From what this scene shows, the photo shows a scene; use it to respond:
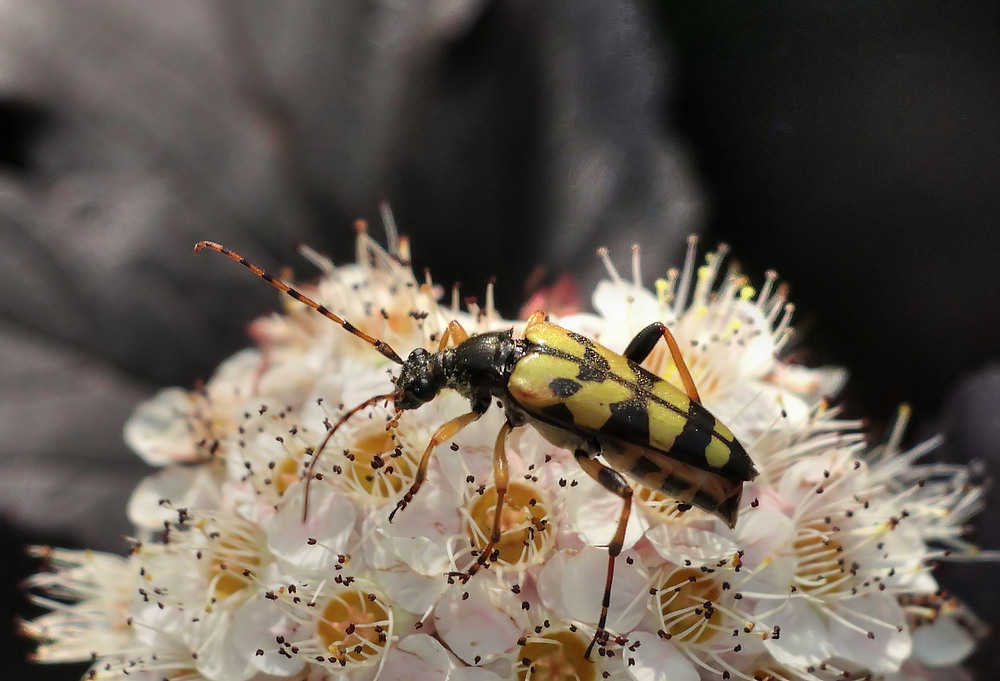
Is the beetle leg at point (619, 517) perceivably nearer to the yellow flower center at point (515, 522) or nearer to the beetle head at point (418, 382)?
the yellow flower center at point (515, 522)

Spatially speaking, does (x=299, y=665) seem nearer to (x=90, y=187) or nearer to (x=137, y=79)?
(x=90, y=187)

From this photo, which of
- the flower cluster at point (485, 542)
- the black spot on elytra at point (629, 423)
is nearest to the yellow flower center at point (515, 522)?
the flower cluster at point (485, 542)

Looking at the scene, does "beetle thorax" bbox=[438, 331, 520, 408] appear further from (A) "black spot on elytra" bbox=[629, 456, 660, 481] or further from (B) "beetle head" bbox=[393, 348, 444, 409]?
(A) "black spot on elytra" bbox=[629, 456, 660, 481]

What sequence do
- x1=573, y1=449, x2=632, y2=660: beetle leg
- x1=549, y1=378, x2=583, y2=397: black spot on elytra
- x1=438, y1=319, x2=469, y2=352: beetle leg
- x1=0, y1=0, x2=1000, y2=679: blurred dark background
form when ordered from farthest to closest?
x1=0, y1=0, x2=1000, y2=679: blurred dark background → x1=438, y1=319, x2=469, y2=352: beetle leg → x1=549, y1=378, x2=583, y2=397: black spot on elytra → x1=573, y1=449, x2=632, y2=660: beetle leg

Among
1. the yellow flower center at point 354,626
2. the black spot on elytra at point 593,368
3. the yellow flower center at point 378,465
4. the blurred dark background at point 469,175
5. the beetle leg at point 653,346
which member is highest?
the blurred dark background at point 469,175

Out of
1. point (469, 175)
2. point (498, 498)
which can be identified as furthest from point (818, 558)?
point (469, 175)

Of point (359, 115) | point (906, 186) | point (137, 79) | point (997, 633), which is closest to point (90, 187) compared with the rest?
point (137, 79)

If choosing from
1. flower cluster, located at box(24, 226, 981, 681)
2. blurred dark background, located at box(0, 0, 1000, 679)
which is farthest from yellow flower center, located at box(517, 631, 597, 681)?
blurred dark background, located at box(0, 0, 1000, 679)
